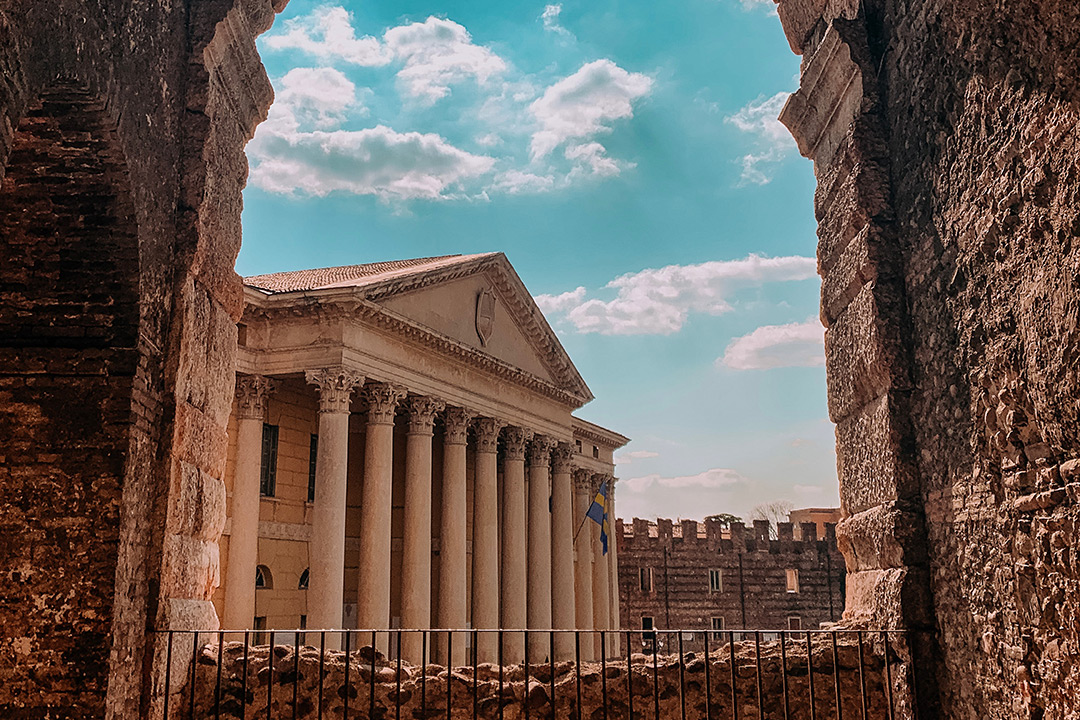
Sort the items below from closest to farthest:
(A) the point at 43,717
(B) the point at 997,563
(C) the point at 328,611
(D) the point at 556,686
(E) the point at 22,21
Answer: (E) the point at 22,21 < (B) the point at 997,563 < (A) the point at 43,717 < (D) the point at 556,686 < (C) the point at 328,611

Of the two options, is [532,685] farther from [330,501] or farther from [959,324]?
[330,501]

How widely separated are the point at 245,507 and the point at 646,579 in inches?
857

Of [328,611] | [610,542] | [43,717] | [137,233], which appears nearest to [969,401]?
[137,233]

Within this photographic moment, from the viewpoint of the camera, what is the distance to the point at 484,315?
71.8ft

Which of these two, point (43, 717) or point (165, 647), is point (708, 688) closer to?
point (165, 647)

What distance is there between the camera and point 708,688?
504 centimetres

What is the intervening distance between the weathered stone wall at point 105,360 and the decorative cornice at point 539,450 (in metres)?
18.2

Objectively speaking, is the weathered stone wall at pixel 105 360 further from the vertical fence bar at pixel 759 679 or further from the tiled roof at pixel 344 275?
the tiled roof at pixel 344 275

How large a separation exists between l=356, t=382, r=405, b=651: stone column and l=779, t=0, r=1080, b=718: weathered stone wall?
497 inches

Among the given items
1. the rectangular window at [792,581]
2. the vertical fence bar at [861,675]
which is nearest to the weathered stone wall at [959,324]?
the vertical fence bar at [861,675]

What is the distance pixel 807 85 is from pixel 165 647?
17.3ft

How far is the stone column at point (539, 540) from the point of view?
909 inches

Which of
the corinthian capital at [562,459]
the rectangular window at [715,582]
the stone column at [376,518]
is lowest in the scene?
the rectangular window at [715,582]

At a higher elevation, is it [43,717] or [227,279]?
[227,279]
